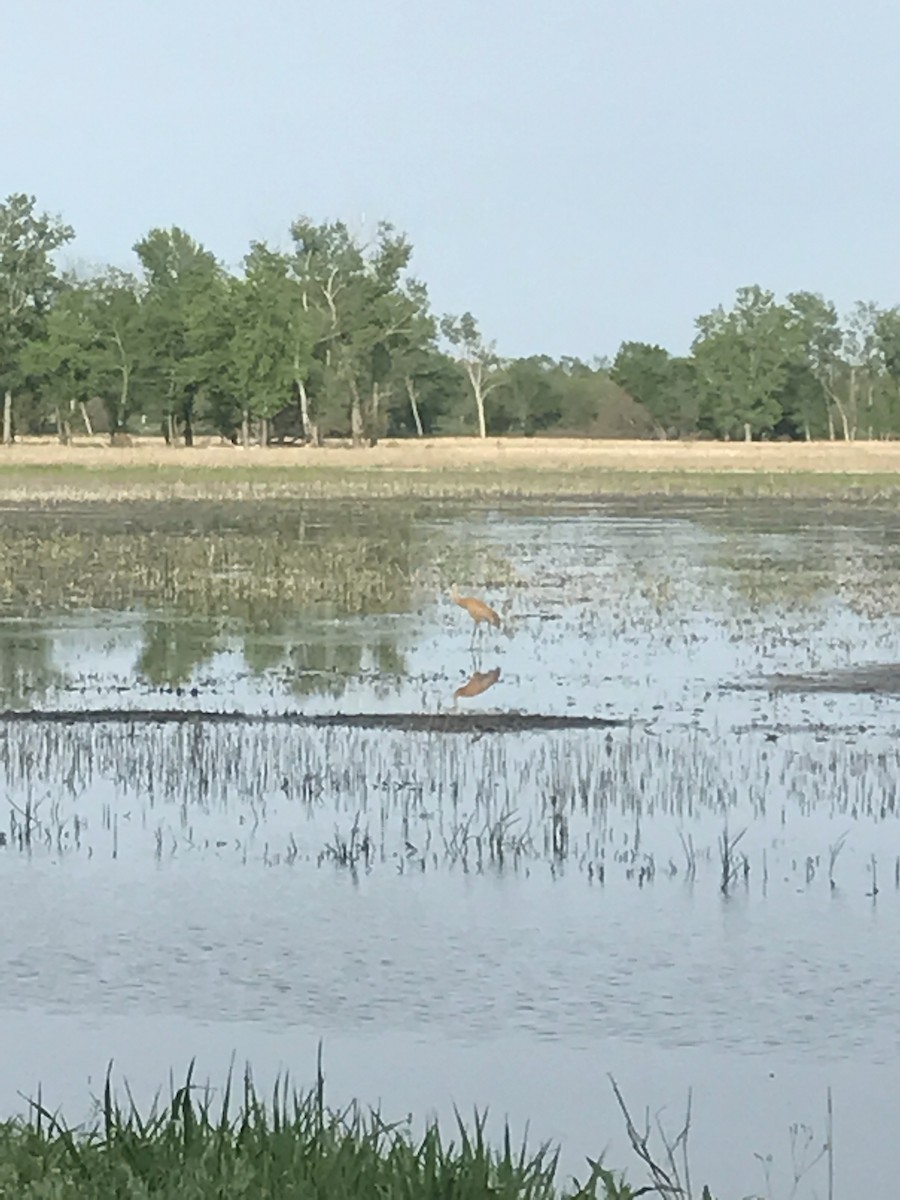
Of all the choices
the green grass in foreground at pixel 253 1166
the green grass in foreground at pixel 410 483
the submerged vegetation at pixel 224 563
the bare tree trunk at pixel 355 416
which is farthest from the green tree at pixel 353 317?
the green grass in foreground at pixel 253 1166

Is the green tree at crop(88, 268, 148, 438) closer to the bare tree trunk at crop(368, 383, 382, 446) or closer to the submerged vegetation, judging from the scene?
the bare tree trunk at crop(368, 383, 382, 446)

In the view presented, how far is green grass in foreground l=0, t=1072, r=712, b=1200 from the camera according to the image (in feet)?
19.0

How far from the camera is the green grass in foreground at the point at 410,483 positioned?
203 feet

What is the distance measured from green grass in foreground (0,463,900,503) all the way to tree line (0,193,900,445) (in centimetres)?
2170

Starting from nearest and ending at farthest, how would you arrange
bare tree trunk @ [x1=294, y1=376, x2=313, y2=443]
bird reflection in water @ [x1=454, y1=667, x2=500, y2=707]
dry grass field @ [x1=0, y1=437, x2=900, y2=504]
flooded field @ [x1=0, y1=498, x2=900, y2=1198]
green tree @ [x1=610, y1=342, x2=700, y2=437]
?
flooded field @ [x1=0, y1=498, x2=900, y2=1198], bird reflection in water @ [x1=454, y1=667, x2=500, y2=707], dry grass field @ [x1=0, y1=437, x2=900, y2=504], bare tree trunk @ [x1=294, y1=376, x2=313, y2=443], green tree @ [x1=610, y1=342, x2=700, y2=437]

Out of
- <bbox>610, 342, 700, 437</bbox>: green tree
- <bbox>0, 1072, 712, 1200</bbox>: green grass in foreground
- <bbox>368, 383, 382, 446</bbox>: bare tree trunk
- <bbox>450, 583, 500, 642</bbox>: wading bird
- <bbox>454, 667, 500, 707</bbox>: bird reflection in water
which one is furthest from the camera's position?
<bbox>610, 342, 700, 437</bbox>: green tree

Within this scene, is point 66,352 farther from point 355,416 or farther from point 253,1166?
point 253,1166

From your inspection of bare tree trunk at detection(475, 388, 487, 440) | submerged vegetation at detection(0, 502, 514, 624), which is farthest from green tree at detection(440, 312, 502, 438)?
submerged vegetation at detection(0, 502, 514, 624)

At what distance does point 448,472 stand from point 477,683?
191 feet

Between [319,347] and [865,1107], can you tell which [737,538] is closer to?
[865,1107]

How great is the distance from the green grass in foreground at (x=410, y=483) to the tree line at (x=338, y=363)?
21.7m

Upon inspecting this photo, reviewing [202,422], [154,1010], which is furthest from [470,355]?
[154,1010]

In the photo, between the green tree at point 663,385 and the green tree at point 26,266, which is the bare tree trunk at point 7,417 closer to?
the green tree at point 26,266

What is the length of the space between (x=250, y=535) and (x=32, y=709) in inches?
953
